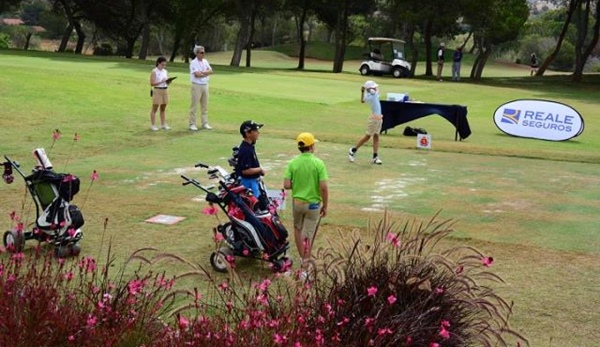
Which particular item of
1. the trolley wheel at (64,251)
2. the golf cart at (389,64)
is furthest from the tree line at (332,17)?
the trolley wheel at (64,251)

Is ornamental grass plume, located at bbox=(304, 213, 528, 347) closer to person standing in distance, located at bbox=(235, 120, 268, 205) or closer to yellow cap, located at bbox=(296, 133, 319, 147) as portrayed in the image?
yellow cap, located at bbox=(296, 133, 319, 147)

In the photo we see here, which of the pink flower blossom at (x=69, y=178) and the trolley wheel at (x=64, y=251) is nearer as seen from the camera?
the trolley wheel at (x=64, y=251)

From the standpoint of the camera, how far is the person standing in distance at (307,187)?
7523 millimetres

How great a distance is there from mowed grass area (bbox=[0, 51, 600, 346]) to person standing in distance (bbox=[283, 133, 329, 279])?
72 cm

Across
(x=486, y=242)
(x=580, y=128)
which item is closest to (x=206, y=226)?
(x=486, y=242)

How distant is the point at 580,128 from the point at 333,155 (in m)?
9.36

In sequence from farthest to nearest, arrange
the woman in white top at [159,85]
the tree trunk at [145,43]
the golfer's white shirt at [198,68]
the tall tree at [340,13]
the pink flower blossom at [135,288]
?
the tree trunk at [145,43] < the tall tree at [340,13] < the golfer's white shirt at [198,68] < the woman in white top at [159,85] < the pink flower blossom at [135,288]

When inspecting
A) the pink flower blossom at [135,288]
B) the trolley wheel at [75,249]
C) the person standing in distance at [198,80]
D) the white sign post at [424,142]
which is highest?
the person standing in distance at [198,80]

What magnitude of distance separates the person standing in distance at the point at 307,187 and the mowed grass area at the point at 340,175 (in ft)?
2.37

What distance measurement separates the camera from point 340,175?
13961mm

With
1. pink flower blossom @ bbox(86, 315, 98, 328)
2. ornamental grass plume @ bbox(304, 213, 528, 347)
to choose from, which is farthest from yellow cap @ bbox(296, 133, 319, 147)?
pink flower blossom @ bbox(86, 315, 98, 328)

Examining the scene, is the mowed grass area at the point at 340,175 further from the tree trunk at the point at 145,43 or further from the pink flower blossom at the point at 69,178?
the tree trunk at the point at 145,43

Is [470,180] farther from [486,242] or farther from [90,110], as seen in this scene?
[90,110]

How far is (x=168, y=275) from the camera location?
727 cm
